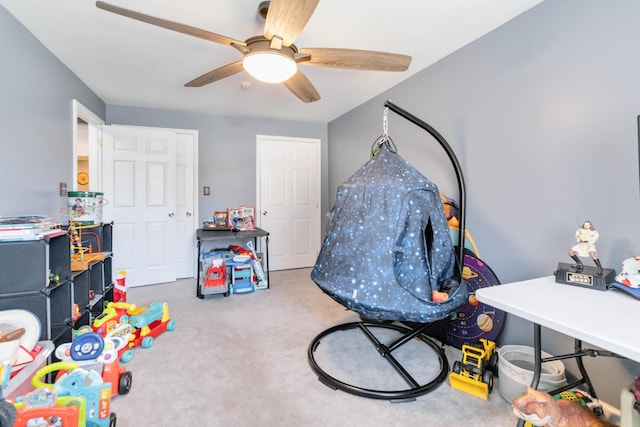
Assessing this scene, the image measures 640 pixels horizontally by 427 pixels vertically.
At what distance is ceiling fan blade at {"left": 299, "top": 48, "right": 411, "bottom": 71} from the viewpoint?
1.89m

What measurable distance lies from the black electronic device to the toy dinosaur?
0.52 metres

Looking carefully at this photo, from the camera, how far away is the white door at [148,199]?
12.6 feet

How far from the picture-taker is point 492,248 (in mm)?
2289

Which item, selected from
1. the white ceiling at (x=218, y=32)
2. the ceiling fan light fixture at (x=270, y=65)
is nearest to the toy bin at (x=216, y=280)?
the white ceiling at (x=218, y=32)

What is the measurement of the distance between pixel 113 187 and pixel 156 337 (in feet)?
7.39

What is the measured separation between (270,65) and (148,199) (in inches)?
116

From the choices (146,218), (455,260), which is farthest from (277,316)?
(146,218)

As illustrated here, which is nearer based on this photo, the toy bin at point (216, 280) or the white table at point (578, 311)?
the white table at point (578, 311)

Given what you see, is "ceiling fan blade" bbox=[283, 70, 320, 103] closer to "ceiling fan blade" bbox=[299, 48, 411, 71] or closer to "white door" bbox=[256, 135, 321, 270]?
"ceiling fan blade" bbox=[299, 48, 411, 71]

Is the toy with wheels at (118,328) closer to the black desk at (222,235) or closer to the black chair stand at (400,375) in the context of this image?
the black desk at (222,235)

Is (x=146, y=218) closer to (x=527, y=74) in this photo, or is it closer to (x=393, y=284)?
(x=393, y=284)

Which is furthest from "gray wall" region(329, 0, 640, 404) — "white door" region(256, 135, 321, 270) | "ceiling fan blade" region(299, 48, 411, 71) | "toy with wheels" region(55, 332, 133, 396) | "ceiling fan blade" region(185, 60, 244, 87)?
"white door" region(256, 135, 321, 270)

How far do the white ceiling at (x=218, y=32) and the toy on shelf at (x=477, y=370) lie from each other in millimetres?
2190

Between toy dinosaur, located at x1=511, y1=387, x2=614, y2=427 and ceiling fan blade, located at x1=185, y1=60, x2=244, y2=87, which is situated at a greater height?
ceiling fan blade, located at x1=185, y1=60, x2=244, y2=87
